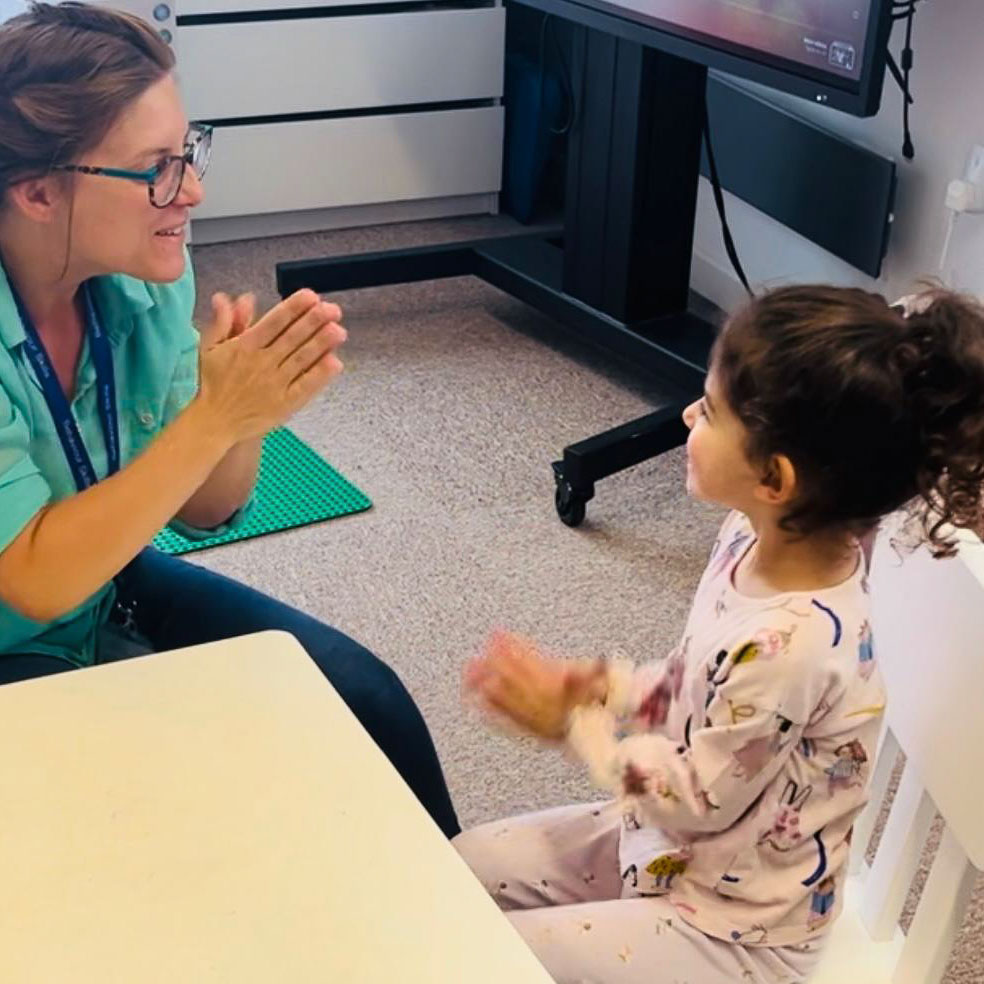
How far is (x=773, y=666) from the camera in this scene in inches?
41.0

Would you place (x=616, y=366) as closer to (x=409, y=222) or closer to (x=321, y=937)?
(x=409, y=222)

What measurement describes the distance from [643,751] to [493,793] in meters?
0.82

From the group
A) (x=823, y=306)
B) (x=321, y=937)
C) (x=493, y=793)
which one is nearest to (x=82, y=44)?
(x=823, y=306)

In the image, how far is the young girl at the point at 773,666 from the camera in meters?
1.04

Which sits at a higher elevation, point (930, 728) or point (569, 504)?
point (930, 728)

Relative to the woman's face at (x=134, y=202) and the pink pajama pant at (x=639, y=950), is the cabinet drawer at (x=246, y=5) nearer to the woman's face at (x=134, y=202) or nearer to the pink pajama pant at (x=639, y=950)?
the woman's face at (x=134, y=202)

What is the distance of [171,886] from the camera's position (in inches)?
32.4

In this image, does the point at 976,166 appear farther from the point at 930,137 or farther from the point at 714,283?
the point at 714,283

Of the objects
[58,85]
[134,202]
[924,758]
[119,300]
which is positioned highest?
[58,85]

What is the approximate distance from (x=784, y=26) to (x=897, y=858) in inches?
57.8

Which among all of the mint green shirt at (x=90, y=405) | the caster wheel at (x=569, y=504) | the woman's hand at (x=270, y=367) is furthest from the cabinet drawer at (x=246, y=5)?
the woman's hand at (x=270, y=367)

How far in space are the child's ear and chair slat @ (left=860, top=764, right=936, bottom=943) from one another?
22 centimetres

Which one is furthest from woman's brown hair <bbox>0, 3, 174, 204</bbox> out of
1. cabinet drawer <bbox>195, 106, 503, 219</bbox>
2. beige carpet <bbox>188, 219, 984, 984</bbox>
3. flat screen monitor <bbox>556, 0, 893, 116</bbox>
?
cabinet drawer <bbox>195, 106, 503, 219</bbox>

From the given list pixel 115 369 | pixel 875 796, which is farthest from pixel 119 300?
pixel 875 796
